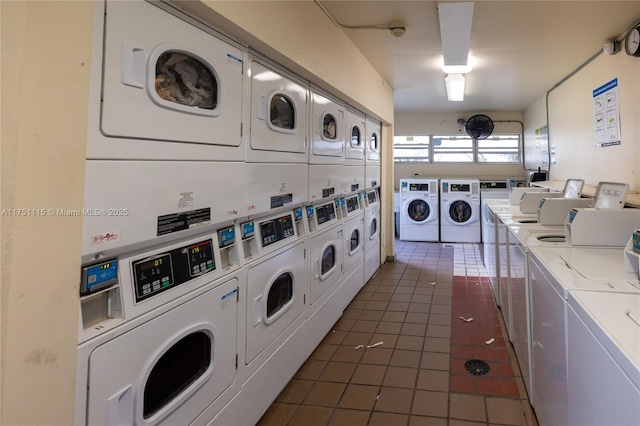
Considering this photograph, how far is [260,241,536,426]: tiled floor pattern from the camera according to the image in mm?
1934

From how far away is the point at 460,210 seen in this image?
664 centimetres

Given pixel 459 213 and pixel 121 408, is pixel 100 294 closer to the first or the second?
pixel 121 408

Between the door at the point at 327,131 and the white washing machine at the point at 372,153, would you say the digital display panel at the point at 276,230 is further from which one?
the white washing machine at the point at 372,153

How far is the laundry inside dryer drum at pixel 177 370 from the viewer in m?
1.22

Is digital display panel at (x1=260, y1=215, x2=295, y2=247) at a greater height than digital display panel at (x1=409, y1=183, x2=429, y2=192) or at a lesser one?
lesser

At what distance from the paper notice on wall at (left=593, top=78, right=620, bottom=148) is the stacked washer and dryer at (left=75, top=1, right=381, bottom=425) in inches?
111

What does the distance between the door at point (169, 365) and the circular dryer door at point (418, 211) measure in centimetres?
561

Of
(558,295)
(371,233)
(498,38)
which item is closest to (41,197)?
(558,295)

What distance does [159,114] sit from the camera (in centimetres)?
119

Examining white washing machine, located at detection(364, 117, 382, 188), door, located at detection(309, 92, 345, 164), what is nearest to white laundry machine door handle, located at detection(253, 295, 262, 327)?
door, located at detection(309, 92, 345, 164)

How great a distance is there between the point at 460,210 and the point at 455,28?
458cm

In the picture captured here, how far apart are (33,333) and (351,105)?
308cm

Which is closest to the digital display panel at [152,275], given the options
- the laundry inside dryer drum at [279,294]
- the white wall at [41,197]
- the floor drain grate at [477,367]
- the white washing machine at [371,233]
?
the white wall at [41,197]

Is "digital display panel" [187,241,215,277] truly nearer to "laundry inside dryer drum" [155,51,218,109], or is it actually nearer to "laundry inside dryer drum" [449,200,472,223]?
"laundry inside dryer drum" [155,51,218,109]
